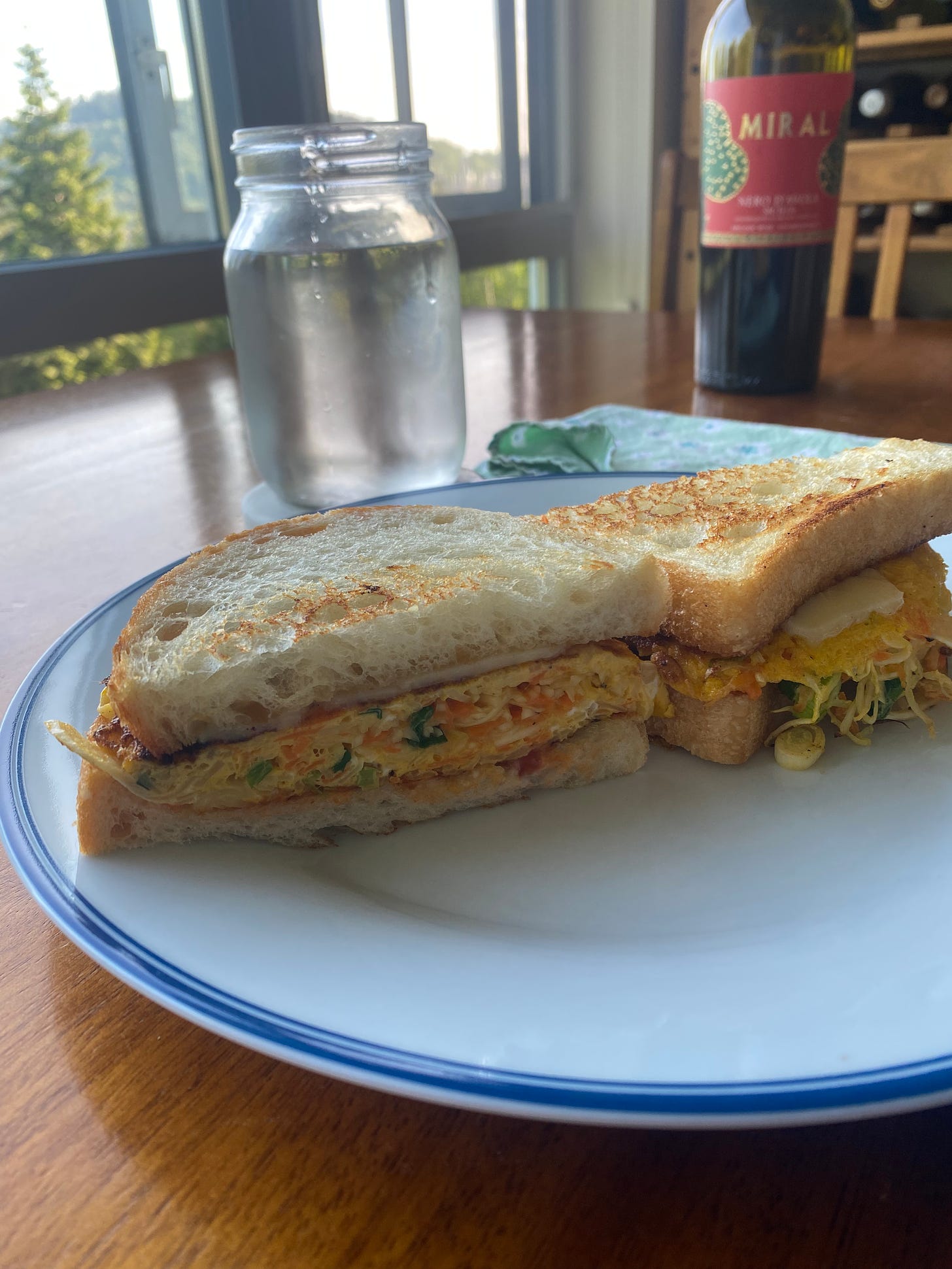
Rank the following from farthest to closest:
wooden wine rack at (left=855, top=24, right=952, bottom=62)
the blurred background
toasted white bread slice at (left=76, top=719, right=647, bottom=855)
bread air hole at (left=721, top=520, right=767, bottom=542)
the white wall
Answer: the white wall < wooden wine rack at (left=855, top=24, right=952, bottom=62) < the blurred background < bread air hole at (left=721, top=520, right=767, bottom=542) < toasted white bread slice at (left=76, top=719, right=647, bottom=855)

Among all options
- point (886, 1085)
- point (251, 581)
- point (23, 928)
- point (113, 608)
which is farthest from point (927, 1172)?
point (113, 608)

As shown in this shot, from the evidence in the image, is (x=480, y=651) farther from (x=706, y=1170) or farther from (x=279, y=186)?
(x=279, y=186)

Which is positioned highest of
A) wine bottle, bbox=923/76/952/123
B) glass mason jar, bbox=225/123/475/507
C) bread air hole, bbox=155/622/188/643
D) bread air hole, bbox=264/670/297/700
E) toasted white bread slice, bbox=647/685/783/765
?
wine bottle, bbox=923/76/952/123

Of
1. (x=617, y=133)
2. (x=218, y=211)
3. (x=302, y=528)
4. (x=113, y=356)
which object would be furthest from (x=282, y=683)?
(x=617, y=133)

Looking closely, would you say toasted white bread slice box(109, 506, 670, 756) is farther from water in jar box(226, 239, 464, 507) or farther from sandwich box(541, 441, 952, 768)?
water in jar box(226, 239, 464, 507)

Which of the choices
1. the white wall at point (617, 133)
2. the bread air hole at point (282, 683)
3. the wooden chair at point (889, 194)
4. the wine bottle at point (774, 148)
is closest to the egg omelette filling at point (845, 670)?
the bread air hole at point (282, 683)

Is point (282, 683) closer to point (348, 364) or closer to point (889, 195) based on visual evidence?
point (348, 364)

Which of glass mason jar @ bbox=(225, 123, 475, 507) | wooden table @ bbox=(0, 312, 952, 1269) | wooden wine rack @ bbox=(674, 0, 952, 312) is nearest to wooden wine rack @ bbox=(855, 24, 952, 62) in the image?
wooden wine rack @ bbox=(674, 0, 952, 312)
